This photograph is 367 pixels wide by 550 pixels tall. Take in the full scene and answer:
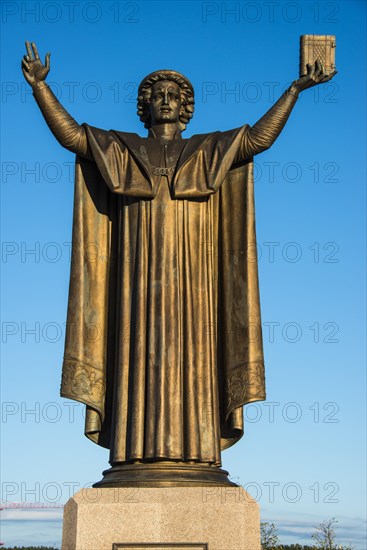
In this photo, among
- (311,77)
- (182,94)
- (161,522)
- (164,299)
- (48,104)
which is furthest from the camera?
(182,94)

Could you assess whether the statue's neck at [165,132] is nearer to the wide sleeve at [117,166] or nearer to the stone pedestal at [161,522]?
the wide sleeve at [117,166]

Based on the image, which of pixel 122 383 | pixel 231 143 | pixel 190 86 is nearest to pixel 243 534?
pixel 122 383

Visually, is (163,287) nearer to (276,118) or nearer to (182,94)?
(276,118)

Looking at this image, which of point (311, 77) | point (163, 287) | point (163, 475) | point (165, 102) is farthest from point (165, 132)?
point (163, 475)

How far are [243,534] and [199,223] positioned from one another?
159 inches

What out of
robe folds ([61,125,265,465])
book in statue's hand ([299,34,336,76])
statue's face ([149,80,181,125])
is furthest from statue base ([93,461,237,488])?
book in statue's hand ([299,34,336,76])

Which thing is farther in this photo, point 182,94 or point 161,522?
point 182,94

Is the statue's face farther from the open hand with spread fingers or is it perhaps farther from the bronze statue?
the open hand with spread fingers

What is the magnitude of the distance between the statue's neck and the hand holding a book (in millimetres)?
1760

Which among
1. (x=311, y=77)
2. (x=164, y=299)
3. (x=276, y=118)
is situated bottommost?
(x=164, y=299)

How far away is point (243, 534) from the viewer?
403 inches

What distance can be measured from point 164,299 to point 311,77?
362 centimetres

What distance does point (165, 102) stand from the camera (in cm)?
1272

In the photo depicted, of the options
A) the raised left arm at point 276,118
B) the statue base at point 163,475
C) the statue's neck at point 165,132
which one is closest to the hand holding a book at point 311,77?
the raised left arm at point 276,118
